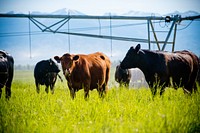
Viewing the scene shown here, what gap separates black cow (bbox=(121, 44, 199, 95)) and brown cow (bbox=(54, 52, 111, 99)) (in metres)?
1.07

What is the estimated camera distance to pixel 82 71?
11.0 metres

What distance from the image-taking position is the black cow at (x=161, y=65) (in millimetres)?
10758

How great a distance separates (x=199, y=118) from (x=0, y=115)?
439cm

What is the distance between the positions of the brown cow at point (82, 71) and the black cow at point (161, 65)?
3.51ft

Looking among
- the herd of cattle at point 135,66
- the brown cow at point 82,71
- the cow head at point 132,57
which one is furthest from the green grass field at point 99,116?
the cow head at point 132,57

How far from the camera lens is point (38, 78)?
1728 cm

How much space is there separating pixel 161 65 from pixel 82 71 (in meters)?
2.63

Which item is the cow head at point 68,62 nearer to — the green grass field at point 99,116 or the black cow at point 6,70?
the green grass field at point 99,116

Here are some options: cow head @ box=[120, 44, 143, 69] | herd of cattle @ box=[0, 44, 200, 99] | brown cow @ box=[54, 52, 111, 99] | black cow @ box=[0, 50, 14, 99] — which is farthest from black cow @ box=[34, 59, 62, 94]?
cow head @ box=[120, 44, 143, 69]

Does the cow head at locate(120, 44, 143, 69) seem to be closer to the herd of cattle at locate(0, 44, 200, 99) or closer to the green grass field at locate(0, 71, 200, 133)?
the herd of cattle at locate(0, 44, 200, 99)

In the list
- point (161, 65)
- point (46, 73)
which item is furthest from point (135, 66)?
point (46, 73)

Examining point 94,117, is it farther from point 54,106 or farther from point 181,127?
point 181,127

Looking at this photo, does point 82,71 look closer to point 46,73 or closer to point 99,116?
point 99,116

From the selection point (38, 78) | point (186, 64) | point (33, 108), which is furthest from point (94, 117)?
point (38, 78)
